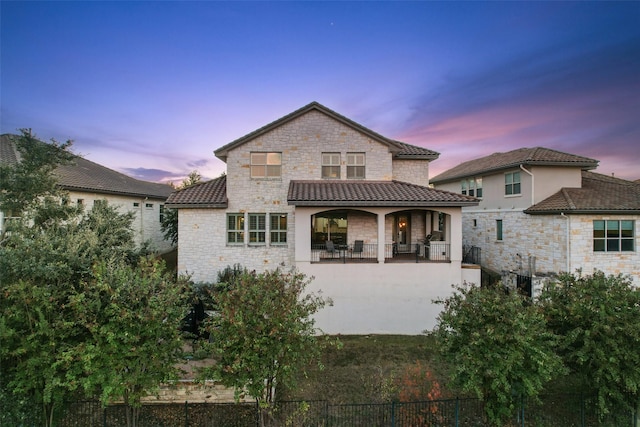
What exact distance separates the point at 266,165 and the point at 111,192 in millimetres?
13395

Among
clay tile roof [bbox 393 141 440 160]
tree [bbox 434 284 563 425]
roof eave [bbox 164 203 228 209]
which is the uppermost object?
clay tile roof [bbox 393 141 440 160]

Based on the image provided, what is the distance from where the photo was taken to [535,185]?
1667 centimetres

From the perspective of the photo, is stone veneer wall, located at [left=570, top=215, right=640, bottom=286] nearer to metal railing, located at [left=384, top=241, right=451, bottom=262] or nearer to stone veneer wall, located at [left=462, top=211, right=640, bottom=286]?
stone veneer wall, located at [left=462, top=211, right=640, bottom=286]

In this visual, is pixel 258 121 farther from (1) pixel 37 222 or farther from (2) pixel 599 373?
(2) pixel 599 373

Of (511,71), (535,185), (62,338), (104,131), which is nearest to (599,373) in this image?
(62,338)

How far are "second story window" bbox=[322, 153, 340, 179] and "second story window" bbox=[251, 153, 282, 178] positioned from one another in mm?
2356

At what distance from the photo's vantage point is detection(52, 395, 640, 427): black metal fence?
6852 mm

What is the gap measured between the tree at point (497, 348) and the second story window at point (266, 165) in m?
10.4

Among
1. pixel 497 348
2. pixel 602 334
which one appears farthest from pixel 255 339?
pixel 602 334

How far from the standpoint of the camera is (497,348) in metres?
6.04

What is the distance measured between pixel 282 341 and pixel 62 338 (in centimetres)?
Result: 472

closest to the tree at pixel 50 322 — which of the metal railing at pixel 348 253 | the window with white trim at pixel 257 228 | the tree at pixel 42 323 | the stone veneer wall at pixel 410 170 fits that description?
the tree at pixel 42 323

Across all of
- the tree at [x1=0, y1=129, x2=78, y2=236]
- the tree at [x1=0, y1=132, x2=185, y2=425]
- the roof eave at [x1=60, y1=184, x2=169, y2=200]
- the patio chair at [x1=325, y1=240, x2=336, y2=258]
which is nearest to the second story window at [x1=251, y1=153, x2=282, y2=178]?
the patio chair at [x1=325, y1=240, x2=336, y2=258]

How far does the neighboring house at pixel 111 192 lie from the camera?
17188 millimetres
